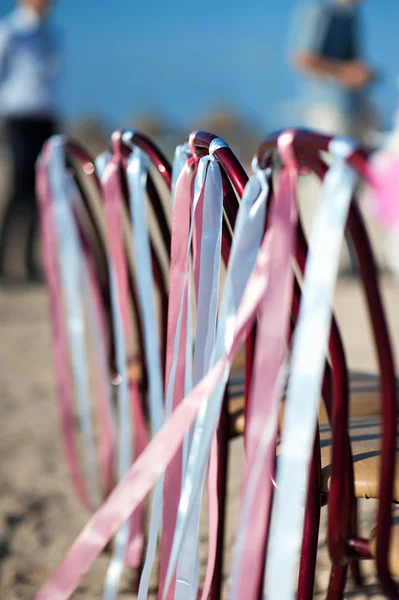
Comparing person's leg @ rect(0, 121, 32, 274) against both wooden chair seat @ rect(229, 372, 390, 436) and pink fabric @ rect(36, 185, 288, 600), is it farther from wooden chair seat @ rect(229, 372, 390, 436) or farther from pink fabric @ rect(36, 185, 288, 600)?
pink fabric @ rect(36, 185, 288, 600)

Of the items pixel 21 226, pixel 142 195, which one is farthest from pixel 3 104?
pixel 142 195

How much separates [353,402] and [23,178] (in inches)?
154

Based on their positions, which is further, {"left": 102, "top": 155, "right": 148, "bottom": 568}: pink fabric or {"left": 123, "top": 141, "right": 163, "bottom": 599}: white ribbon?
{"left": 102, "top": 155, "right": 148, "bottom": 568}: pink fabric

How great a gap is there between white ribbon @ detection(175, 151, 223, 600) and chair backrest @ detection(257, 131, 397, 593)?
0.41ft

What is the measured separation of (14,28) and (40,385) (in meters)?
2.37

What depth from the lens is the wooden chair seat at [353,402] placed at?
149 centimetres

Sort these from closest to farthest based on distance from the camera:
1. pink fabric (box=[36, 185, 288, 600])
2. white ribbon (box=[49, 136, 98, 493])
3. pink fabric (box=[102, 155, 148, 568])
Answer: pink fabric (box=[36, 185, 288, 600])
pink fabric (box=[102, 155, 148, 568])
white ribbon (box=[49, 136, 98, 493])

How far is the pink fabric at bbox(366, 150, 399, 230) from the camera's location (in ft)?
2.42

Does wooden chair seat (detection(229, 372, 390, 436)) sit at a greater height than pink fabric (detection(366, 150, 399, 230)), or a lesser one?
lesser

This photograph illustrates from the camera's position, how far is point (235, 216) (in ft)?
3.49

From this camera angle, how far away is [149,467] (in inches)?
38.4

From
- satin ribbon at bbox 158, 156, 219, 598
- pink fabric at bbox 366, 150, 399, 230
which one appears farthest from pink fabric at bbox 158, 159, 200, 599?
pink fabric at bbox 366, 150, 399, 230

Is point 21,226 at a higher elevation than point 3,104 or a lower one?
lower

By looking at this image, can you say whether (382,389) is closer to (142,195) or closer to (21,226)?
(142,195)
